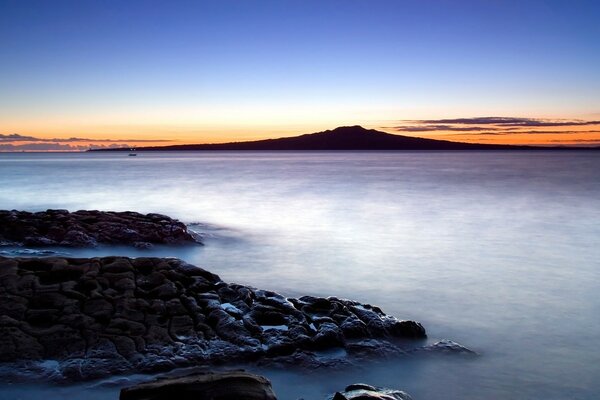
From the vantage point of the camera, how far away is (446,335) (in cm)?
778

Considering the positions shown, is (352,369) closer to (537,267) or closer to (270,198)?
(537,267)

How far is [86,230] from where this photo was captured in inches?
558

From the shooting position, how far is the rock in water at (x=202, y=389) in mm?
4641

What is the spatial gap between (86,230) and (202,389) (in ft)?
34.3

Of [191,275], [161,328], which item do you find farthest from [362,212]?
[161,328]

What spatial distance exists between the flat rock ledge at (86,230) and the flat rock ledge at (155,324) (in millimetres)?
5355

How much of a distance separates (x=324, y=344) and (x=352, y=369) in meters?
0.59

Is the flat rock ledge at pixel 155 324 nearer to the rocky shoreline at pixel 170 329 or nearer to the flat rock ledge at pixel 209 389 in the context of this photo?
the rocky shoreline at pixel 170 329

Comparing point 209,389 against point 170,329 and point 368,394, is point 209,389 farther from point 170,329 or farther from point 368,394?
point 170,329

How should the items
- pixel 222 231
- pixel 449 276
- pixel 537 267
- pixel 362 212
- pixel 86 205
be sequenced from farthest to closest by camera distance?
pixel 86 205
pixel 362 212
pixel 222 231
pixel 537 267
pixel 449 276

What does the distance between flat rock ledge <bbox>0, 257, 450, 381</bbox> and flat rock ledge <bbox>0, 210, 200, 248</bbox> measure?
5.35 meters

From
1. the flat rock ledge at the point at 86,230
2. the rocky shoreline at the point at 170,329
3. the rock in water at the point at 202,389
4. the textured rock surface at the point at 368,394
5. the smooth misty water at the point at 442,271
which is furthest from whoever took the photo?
the flat rock ledge at the point at 86,230

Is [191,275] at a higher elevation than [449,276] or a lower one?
higher

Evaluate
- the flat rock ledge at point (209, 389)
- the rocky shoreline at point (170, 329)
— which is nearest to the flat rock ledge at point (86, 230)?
the rocky shoreline at point (170, 329)
